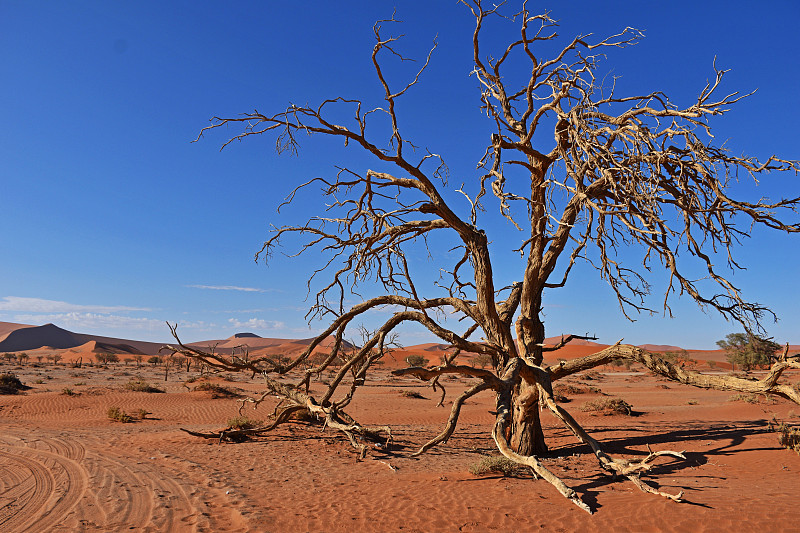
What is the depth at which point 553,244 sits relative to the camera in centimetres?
891

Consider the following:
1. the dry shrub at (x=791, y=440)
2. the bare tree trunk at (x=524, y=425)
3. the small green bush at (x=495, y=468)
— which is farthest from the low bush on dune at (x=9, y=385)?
the dry shrub at (x=791, y=440)

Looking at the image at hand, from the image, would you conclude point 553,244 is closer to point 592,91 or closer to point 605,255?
point 605,255

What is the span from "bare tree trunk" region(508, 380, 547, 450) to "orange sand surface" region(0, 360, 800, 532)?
22.9 inches

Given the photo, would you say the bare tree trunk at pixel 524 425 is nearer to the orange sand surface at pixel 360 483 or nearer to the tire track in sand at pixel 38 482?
the orange sand surface at pixel 360 483

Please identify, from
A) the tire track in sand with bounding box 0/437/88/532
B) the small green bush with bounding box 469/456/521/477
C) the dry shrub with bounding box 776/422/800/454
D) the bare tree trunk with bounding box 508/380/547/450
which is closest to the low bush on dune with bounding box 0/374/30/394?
the tire track in sand with bounding box 0/437/88/532

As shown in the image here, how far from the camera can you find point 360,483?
24.5 ft

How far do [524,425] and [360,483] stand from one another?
3556 mm

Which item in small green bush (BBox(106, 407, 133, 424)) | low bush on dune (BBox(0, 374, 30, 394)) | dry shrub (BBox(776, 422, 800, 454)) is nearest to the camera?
dry shrub (BBox(776, 422, 800, 454))

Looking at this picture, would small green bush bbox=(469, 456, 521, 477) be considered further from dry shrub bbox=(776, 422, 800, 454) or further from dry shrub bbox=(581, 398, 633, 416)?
dry shrub bbox=(581, 398, 633, 416)

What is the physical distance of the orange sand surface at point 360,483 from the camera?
5.43 meters

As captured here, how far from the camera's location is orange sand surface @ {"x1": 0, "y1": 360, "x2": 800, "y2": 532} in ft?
17.8

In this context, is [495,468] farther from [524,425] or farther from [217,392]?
[217,392]

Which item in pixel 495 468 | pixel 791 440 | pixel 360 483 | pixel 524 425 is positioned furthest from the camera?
pixel 524 425

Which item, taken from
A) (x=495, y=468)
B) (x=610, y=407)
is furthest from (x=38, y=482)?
(x=610, y=407)
